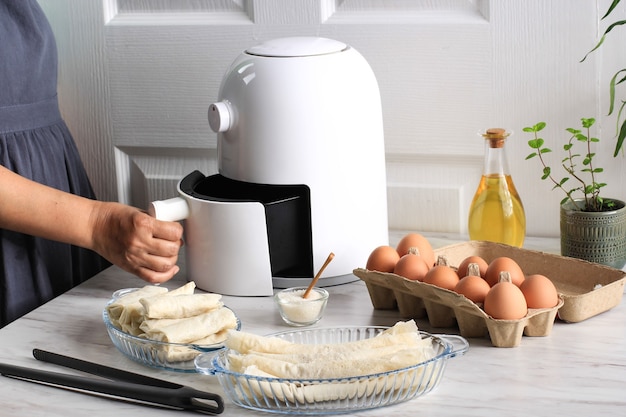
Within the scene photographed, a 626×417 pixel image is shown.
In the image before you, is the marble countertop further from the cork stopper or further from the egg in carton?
the cork stopper

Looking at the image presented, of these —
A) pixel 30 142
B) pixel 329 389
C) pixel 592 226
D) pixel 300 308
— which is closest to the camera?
pixel 329 389

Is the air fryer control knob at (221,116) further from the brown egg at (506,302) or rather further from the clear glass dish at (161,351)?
the brown egg at (506,302)

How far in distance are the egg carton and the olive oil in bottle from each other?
6 cm

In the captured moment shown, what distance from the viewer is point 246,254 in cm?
114

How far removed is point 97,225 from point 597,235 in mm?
653

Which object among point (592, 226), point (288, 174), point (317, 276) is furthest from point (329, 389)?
point (592, 226)

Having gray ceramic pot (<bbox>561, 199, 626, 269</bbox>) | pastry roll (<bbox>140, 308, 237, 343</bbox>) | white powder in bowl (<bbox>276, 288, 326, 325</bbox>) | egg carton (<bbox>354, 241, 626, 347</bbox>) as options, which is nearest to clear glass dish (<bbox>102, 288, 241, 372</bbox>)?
pastry roll (<bbox>140, 308, 237, 343</bbox>)

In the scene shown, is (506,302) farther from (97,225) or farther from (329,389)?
(97,225)

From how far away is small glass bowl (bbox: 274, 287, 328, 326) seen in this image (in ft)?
3.43

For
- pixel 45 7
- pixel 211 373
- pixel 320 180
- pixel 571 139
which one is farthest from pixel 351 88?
pixel 45 7

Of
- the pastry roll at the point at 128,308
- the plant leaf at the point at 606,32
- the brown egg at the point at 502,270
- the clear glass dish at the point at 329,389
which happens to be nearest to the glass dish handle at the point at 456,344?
the clear glass dish at the point at 329,389

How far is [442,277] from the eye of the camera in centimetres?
101

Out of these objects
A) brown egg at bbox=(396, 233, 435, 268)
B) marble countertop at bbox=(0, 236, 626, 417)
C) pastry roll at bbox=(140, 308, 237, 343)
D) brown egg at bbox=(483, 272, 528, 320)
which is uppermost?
brown egg at bbox=(396, 233, 435, 268)

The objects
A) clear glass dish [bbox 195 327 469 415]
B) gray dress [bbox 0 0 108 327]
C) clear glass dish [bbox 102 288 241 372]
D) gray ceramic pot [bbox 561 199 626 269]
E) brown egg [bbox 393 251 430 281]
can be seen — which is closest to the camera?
clear glass dish [bbox 195 327 469 415]
